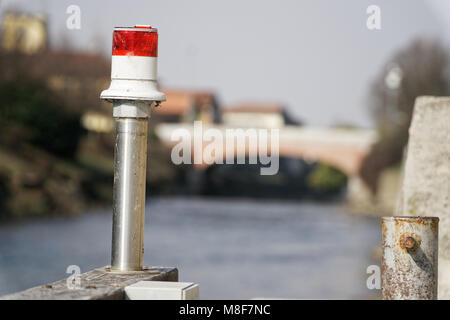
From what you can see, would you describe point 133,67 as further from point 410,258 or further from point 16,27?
point 16,27

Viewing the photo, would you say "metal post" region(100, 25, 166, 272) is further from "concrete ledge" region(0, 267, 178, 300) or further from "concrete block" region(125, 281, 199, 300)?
"concrete block" region(125, 281, 199, 300)

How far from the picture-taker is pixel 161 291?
3.96m

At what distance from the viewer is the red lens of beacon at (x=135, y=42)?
485 centimetres

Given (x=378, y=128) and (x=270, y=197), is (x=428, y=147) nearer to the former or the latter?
(x=378, y=128)

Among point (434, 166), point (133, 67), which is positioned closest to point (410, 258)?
point (133, 67)

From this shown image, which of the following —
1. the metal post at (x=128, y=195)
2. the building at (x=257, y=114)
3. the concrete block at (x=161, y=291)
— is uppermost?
the building at (x=257, y=114)

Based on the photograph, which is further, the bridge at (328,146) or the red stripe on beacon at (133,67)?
the bridge at (328,146)

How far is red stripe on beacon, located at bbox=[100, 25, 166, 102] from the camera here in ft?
15.7

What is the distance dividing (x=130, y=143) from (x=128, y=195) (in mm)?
249

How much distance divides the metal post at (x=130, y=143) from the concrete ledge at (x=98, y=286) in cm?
13

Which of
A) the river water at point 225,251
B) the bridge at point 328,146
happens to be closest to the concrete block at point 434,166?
the river water at point 225,251

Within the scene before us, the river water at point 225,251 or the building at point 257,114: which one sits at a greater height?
the building at point 257,114

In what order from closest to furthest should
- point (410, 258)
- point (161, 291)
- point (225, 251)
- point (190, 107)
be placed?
1. point (161, 291)
2. point (410, 258)
3. point (225, 251)
4. point (190, 107)

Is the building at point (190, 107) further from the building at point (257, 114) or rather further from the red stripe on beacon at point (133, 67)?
the red stripe on beacon at point (133, 67)
